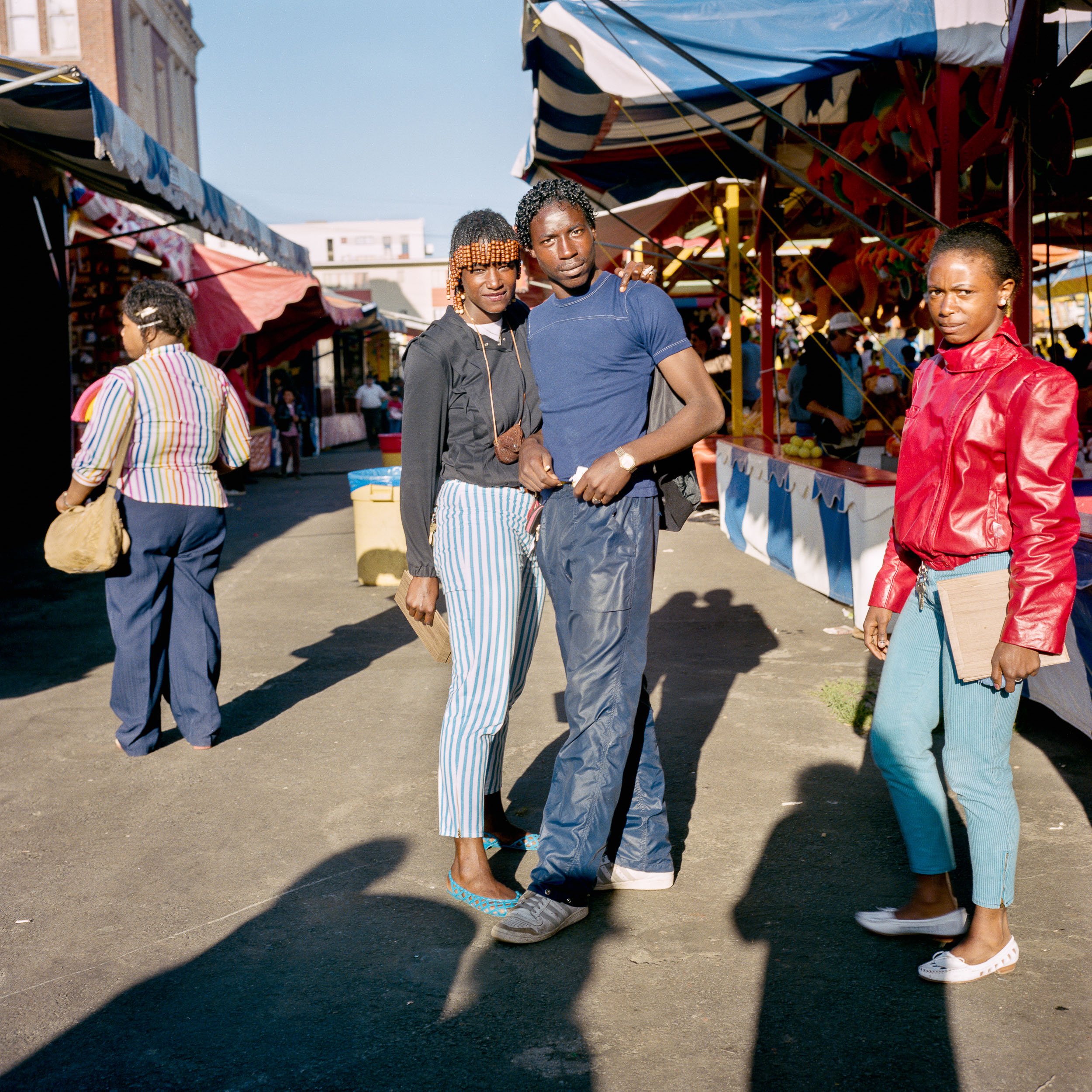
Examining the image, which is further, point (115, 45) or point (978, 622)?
point (115, 45)

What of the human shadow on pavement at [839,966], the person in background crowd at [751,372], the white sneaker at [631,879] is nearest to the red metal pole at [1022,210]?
the human shadow on pavement at [839,966]

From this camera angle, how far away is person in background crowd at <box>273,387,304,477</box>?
19141mm

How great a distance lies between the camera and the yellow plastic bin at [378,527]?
27.7ft

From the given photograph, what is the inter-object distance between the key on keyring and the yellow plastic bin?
19.3 ft

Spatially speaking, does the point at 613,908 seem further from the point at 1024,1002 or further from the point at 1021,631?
the point at 1021,631

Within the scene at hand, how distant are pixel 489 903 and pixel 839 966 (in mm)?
970

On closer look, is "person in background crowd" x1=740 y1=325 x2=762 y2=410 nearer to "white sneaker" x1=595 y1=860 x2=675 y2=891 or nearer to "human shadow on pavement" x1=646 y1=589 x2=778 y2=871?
"human shadow on pavement" x1=646 y1=589 x2=778 y2=871

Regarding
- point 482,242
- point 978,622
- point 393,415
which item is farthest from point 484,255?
point 393,415

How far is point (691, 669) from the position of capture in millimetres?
5871

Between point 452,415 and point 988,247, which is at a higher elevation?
point 988,247

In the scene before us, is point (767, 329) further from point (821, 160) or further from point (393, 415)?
point (393, 415)

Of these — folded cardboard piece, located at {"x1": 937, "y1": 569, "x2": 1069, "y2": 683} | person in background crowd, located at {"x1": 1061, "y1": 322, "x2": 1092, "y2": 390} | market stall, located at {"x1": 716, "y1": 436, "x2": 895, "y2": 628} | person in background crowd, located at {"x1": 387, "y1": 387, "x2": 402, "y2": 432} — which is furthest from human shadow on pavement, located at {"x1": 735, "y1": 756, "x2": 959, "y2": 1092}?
person in background crowd, located at {"x1": 387, "y1": 387, "x2": 402, "y2": 432}

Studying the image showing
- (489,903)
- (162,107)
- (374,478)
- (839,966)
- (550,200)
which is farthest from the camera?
(162,107)

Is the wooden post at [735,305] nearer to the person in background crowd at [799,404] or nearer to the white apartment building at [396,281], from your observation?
the person in background crowd at [799,404]
